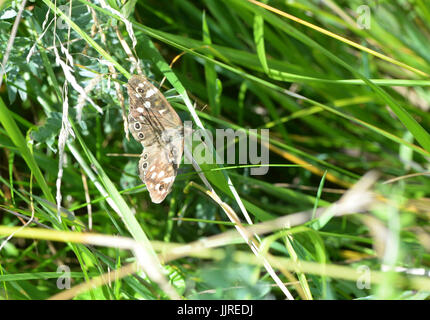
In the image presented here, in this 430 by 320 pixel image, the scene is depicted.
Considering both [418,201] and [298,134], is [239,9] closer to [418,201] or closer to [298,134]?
[298,134]

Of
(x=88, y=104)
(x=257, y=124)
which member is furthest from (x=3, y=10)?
(x=257, y=124)
